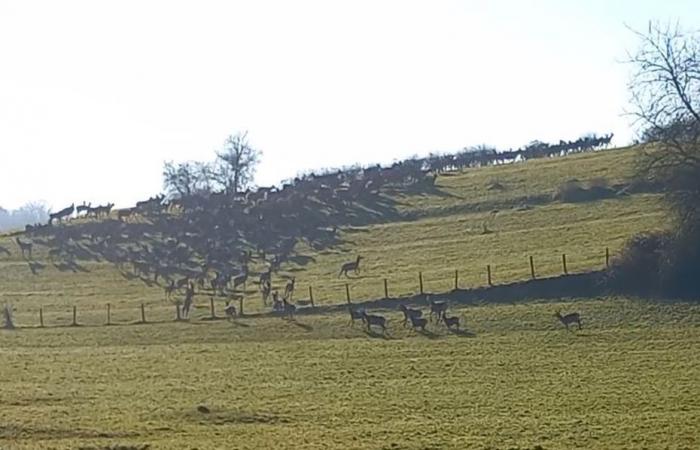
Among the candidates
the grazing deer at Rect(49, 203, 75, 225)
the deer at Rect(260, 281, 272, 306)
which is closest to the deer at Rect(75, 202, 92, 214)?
the grazing deer at Rect(49, 203, 75, 225)

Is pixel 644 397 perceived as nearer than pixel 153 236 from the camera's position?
Yes

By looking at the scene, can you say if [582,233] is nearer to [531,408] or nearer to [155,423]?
→ [531,408]

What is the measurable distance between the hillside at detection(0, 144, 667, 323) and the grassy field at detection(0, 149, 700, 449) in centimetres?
27

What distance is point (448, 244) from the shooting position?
7300 centimetres

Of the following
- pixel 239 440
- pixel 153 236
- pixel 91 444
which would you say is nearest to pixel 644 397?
pixel 239 440

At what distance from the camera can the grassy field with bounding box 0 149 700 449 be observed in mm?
26156

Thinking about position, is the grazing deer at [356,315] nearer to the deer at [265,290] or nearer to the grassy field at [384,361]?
the grassy field at [384,361]

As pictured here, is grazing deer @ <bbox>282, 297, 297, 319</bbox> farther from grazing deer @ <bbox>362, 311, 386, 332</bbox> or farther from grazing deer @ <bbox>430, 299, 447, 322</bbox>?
grazing deer @ <bbox>430, 299, 447, 322</bbox>

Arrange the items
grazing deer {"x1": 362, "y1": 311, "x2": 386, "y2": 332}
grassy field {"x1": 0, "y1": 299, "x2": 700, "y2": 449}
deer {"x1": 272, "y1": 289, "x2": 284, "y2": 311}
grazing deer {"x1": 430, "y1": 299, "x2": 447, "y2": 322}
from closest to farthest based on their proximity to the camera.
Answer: grassy field {"x1": 0, "y1": 299, "x2": 700, "y2": 449}, grazing deer {"x1": 362, "y1": 311, "x2": 386, "y2": 332}, grazing deer {"x1": 430, "y1": 299, "x2": 447, "y2": 322}, deer {"x1": 272, "y1": 289, "x2": 284, "y2": 311}

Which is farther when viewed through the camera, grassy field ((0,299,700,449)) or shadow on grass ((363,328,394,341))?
shadow on grass ((363,328,394,341))

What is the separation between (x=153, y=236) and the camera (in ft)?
298

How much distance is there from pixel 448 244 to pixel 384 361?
3302cm

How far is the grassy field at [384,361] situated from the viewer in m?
26.2

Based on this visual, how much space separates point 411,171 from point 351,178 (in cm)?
601
